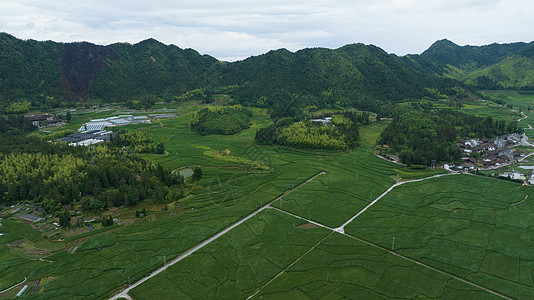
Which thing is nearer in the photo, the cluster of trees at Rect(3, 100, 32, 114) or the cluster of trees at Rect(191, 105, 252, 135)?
the cluster of trees at Rect(191, 105, 252, 135)

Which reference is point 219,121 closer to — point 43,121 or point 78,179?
point 78,179

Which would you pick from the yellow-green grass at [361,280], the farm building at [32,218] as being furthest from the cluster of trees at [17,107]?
the yellow-green grass at [361,280]

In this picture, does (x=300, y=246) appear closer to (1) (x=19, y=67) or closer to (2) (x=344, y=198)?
(2) (x=344, y=198)

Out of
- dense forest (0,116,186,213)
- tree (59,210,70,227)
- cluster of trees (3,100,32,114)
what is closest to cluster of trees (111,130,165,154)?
dense forest (0,116,186,213)

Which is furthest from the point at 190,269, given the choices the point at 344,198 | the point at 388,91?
the point at 388,91

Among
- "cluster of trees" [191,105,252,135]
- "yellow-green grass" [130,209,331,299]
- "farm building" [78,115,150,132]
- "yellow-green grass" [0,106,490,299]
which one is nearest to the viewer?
"yellow-green grass" [130,209,331,299]

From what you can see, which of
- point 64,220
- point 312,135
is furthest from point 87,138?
point 312,135

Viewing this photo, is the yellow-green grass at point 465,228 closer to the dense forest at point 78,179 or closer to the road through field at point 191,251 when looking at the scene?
the road through field at point 191,251

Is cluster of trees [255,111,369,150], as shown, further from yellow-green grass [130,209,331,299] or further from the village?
yellow-green grass [130,209,331,299]
